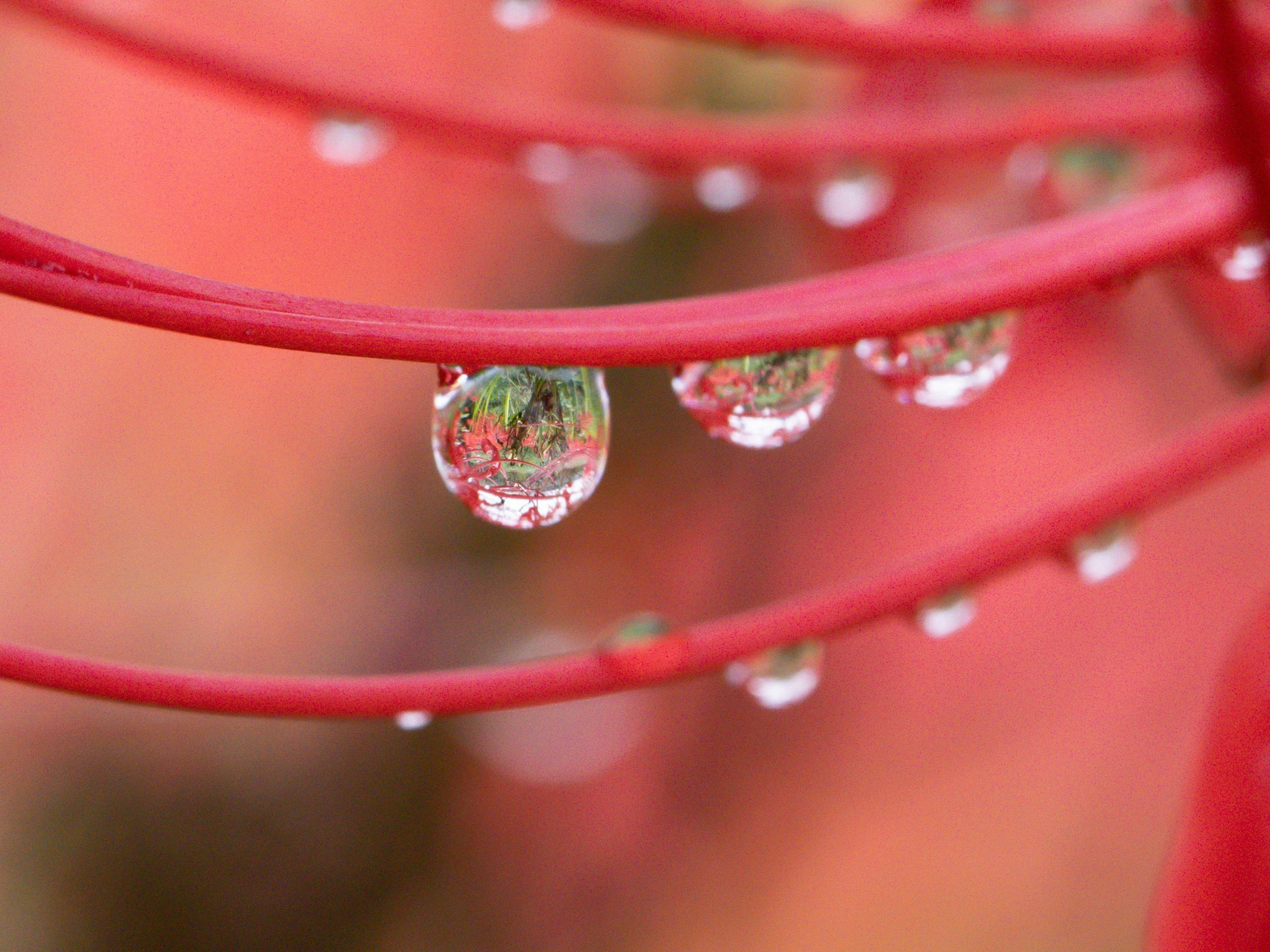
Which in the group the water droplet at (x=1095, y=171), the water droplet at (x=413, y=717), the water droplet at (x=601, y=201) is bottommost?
the water droplet at (x=413, y=717)

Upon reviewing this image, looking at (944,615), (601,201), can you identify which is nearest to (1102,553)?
(944,615)

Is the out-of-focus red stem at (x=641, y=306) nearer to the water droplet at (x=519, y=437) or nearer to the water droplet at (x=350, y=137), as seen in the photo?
the water droplet at (x=519, y=437)

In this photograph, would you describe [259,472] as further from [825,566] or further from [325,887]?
[825,566]

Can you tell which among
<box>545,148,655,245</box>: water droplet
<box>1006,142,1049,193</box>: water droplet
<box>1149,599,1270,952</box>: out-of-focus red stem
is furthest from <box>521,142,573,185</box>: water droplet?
<box>1149,599,1270,952</box>: out-of-focus red stem

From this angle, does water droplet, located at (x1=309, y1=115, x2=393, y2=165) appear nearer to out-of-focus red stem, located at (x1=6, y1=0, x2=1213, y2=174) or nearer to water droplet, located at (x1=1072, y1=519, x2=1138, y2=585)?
out-of-focus red stem, located at (x1=6, y1=0, x2=1213, y2=174)

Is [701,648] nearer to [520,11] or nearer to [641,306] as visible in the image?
[641,306]

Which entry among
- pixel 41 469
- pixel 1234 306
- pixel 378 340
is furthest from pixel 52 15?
pixel 41 469

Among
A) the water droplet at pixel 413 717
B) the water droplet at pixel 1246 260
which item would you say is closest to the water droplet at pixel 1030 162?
the water droplet at pixel 1246 260
